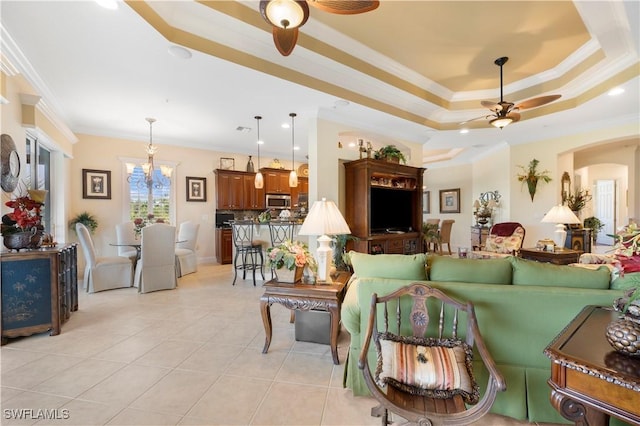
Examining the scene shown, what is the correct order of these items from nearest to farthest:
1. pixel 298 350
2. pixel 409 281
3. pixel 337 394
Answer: pixel 409 281 < pixel 337 394 < pixel 298 350

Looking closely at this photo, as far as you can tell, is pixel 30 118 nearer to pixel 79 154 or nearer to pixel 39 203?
pixel 39 203

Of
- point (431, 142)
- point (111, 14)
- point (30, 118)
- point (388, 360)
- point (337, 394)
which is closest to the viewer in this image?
point (388, 360)

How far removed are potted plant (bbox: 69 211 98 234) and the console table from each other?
9.36 feet

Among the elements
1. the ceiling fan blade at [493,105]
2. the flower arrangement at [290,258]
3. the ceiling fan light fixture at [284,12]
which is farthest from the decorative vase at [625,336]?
the ceiling fan blade at [493,105]

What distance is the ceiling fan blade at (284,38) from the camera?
205 cm

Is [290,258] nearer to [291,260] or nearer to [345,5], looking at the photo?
[291,260]

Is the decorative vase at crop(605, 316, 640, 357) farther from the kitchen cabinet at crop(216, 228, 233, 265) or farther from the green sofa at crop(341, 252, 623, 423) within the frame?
the kitchen cabinet at crop(216, 228, 233, 265)

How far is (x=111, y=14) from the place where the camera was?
2350mm

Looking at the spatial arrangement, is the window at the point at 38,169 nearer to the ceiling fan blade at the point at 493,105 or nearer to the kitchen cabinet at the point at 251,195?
the kitchen cabinet at the point at 251,195

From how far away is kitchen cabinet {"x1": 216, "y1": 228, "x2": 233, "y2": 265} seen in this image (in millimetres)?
6777

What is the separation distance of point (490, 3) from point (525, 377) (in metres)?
3.34

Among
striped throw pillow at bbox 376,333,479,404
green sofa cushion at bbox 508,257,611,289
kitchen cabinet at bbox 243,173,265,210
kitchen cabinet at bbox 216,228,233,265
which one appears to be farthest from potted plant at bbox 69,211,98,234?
green sofa cushion at bbox 508,257,611,289

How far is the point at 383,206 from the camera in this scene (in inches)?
209

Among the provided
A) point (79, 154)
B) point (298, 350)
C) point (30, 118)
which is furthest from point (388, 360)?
point (79, 154)
